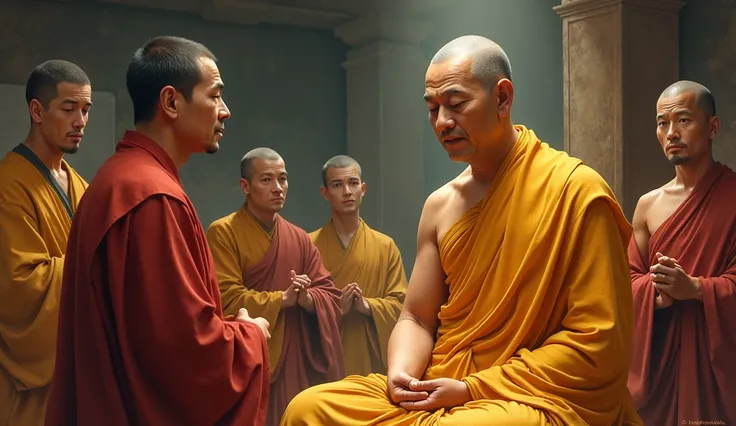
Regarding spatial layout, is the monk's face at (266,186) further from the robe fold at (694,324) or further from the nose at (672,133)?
the nose at (672,133)

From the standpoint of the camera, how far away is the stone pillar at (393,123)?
25.8 ft

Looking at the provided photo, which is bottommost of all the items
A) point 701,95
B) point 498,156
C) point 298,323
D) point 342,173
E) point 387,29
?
point 298,323

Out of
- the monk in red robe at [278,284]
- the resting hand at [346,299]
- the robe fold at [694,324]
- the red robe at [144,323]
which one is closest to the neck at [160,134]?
the red robe at [144,323]

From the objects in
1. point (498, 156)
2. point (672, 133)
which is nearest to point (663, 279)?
point (672, 133)

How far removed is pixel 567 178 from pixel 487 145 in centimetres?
34

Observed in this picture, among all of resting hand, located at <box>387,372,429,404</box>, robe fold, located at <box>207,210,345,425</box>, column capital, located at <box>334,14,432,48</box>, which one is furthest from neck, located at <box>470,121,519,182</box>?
column capital, located at <box>334,14,432,48</box>

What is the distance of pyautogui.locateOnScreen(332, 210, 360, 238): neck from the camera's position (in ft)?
21.4

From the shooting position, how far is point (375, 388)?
321 centimetres

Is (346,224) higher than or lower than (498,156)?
lower

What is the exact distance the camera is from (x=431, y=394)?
116 inches

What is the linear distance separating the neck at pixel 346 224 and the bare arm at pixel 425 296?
3.04 m

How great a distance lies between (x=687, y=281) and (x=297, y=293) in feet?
8.23

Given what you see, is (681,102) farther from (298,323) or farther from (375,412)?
(298,323)

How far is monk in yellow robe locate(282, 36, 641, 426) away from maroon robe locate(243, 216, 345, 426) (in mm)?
2496
